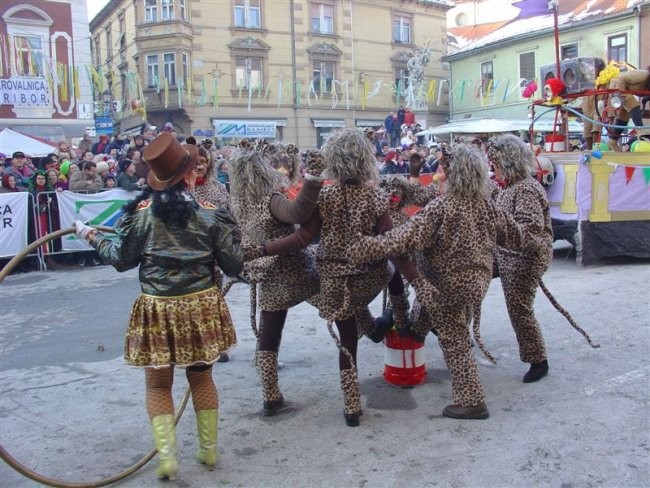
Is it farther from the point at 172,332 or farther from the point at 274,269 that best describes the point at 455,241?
the point at 172,332

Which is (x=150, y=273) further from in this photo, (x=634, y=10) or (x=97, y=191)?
(x=634, y=10)

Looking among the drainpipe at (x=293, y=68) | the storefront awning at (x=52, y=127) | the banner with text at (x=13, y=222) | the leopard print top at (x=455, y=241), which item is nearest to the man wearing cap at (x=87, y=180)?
the banner with text at (x=13, y=222)

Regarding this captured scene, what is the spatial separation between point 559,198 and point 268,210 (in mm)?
6236

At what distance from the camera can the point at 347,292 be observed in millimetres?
3926

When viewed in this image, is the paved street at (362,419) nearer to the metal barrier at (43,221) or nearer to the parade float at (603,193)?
the parade float at (603,193)

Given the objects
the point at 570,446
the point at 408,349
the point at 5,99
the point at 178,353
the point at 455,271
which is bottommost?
the point at 570,446

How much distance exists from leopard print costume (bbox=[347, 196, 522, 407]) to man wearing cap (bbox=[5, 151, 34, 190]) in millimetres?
8596

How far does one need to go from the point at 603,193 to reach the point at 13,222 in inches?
350

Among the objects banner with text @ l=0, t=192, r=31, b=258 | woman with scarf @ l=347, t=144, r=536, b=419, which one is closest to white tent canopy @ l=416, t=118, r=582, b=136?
banner with text @ l=0, t=192, r=31, b=258

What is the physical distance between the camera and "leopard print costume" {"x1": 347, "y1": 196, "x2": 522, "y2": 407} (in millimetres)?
3785

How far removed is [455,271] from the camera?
3906mm

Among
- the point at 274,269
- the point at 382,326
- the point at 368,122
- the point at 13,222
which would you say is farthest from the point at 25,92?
the point at 382,326

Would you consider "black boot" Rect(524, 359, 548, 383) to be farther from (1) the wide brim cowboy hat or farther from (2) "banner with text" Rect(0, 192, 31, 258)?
(2) "banner with text" Rect(0, 192, 31, 258)

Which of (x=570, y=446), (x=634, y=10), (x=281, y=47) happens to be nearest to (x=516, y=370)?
(x=570, y=446)
